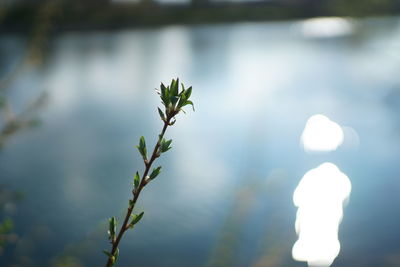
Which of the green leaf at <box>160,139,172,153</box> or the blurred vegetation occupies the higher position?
the blurred vegetation

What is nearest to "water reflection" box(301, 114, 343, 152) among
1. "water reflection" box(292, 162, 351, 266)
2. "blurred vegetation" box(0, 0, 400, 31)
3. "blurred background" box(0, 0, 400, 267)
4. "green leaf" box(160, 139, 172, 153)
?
"blurred background" box(0, 0, 400, 267)

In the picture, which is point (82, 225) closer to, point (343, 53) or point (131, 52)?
point (343, 53)

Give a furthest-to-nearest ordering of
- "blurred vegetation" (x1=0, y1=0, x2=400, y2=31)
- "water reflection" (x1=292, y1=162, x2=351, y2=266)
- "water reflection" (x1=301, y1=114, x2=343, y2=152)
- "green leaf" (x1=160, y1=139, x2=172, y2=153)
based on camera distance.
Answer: "blurred vegetation" (x1=0, y1=0, x2=400, y2=31)
"water reflection" (x1=301, y1=114, x2=343, y2=152)
"water reflection" (x1=292, y1=162, x2=351, y2=266)
"green leaf" (x1=160, y1=139, x2=172, y2=153)

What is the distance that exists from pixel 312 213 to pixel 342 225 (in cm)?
12

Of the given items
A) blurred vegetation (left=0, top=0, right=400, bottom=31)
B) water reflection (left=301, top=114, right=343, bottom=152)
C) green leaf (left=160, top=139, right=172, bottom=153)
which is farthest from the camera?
blurred vegetation (left=0, top=0, right=400, bottom=31)

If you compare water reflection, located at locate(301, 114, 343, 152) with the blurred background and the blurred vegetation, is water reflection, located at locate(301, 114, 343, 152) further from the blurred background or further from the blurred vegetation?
the blurred vegetation

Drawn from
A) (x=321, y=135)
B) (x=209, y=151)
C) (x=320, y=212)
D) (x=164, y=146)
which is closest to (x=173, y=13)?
(x=321, y=135)

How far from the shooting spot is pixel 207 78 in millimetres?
4613

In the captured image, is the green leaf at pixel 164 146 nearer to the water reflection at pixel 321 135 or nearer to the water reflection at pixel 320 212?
the water reflection at pixel 320 212

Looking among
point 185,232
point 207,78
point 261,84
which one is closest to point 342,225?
point 185,232

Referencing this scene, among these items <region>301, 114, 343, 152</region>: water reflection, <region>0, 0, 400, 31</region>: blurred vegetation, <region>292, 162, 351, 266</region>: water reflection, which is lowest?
<region>292, 162, 351, 266</region>: water reflection

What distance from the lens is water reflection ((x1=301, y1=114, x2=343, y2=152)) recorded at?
110 inches

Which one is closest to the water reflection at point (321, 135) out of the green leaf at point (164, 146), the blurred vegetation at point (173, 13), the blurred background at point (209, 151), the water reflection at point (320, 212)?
the blurred background at point (209, 151)

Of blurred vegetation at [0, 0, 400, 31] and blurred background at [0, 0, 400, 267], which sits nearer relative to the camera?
blurred background at [0, 0, 400, 267]
